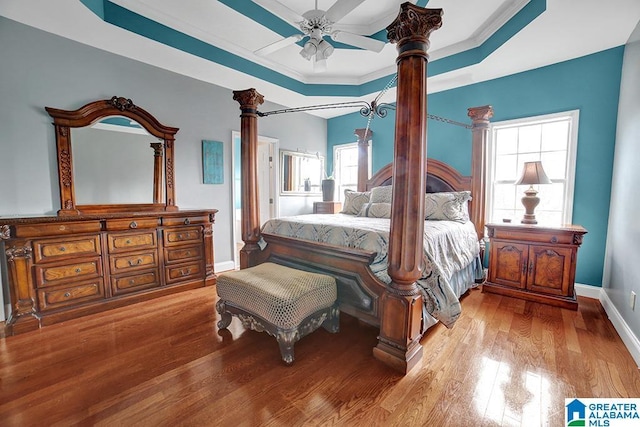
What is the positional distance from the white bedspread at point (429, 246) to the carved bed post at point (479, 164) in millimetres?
527

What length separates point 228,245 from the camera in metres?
4.18

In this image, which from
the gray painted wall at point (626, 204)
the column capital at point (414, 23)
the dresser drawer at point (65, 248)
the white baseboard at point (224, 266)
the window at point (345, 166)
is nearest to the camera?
the column capital at point (414, 23)

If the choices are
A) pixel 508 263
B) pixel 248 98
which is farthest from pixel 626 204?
pixel 248 98

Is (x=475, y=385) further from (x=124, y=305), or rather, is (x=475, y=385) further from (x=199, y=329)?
(x=124, y=305)

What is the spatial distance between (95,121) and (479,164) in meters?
4.38

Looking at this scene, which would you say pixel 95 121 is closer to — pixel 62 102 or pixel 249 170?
pixel 62 102

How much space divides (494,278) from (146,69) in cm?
468

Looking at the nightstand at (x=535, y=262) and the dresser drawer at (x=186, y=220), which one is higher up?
the dresser drawer at (x=186, y=220)

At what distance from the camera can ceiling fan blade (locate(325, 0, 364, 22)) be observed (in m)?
1.96

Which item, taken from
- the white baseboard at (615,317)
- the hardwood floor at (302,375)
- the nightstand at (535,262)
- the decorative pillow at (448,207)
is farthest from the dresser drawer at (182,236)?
the white baseboard at (615,317)

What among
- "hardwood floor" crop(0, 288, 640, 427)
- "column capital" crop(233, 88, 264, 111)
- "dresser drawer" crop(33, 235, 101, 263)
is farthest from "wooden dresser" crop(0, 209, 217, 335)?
"column capital" crop(233, 88, 264, 111)

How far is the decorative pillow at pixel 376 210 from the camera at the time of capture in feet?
11.1

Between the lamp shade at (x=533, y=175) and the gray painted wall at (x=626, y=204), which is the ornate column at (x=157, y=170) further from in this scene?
the gray painted wall at (x=626, y=204)

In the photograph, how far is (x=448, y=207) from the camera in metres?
3.17
